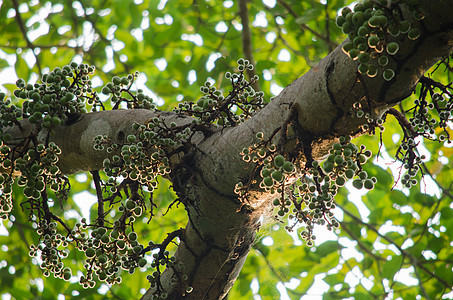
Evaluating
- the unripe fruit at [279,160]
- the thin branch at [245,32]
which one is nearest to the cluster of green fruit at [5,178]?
the unripe fruit at [279,160]

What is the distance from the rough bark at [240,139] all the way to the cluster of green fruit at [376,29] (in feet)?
0.14

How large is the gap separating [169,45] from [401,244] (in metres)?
2.91

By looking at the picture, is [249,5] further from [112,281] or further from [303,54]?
[112,281]

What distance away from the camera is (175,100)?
390cm

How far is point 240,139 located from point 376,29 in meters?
0.62

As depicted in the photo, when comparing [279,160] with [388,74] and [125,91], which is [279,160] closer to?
[388,74]

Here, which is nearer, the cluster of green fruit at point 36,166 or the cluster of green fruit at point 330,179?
the cluster of green fruit at point 330,179

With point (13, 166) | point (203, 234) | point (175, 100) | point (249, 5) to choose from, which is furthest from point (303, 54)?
point (13, 166)

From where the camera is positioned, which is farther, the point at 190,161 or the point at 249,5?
the point at 249,5

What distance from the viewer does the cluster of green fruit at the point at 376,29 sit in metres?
0.93

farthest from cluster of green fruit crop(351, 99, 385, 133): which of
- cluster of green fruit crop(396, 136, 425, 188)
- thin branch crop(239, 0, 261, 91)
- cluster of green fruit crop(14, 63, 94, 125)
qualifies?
thin branch crop(239, 0, 261, 91)

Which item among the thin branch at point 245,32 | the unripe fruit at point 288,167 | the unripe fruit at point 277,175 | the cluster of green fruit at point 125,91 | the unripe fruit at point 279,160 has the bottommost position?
the unripe fruit at point 277,175

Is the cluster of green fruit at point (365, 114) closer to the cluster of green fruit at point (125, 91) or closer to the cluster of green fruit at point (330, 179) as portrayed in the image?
the cluster of green fruit at point (330, 179)

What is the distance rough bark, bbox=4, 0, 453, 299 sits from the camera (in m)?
1.06
